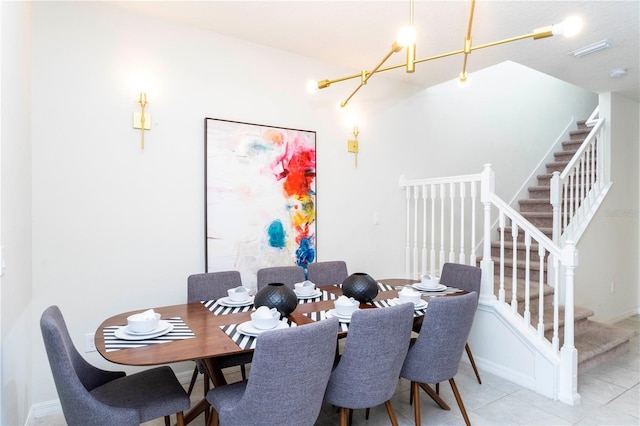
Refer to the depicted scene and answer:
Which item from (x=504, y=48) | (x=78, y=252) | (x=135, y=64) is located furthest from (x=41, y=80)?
(x=504, y=48)

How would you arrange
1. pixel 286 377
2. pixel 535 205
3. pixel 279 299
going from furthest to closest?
1. pixel 535 205
2. pixel 279 299
3. pixel 286 377

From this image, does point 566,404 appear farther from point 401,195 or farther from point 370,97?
point 370,97

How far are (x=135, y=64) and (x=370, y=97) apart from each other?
2171mm

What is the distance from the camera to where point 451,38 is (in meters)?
3.00

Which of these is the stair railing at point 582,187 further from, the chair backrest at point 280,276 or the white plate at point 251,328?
the white plate at point 251,328

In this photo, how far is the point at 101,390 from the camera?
68.9 inches

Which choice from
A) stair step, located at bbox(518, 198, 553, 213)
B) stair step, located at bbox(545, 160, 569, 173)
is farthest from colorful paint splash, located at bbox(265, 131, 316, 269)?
stair step, located at bbox(545, 160, 569, 173)

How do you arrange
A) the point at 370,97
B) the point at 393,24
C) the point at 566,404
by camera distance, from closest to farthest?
the point at 566,404 < the point at 393,24 < the point at 370,97

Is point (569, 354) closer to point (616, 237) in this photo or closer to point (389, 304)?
point (389, 304)

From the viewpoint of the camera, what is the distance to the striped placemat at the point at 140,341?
1.61 meters

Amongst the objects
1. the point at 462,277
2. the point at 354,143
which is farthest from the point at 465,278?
the point at 354,143

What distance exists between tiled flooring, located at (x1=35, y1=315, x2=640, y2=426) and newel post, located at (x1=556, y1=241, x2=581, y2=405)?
77 millimetres

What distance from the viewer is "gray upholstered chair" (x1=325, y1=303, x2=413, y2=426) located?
5.54ft

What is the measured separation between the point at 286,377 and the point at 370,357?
0.47 m
